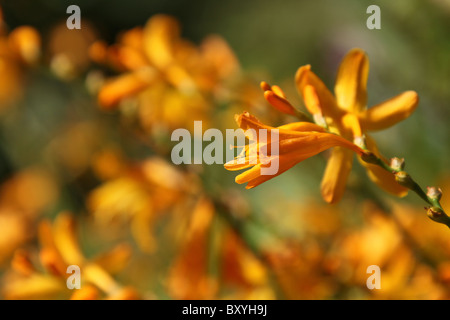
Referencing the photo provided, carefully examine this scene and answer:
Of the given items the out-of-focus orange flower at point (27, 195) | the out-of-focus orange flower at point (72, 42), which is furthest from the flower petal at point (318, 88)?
the out-of-focus orange flower at point (72, 42)

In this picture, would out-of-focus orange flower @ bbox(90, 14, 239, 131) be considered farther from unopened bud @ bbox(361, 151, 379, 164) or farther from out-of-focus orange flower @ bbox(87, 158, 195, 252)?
unopened bud @ bbox(361, 151, 379, 164)

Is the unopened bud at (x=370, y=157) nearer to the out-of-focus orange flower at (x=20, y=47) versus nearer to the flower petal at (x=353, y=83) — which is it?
the flower petal at (x=353, y=83)

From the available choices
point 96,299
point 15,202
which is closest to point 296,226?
point 96,299

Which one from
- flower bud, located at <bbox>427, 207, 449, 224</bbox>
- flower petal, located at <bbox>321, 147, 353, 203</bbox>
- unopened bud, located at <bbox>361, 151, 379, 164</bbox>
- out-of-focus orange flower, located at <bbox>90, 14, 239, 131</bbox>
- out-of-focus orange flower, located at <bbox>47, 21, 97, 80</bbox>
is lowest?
flower bud, located at <bbox>427, 207, 449, 224</bbox>

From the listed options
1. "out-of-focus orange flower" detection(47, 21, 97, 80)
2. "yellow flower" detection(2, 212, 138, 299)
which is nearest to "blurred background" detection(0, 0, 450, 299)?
"yellow flower" detection(2, 212, 138, 299)

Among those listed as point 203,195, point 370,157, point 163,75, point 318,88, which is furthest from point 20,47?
point 370,157

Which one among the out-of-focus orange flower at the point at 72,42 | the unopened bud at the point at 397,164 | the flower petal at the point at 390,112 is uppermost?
the out-of-focus orange flower at the point at 72,42
